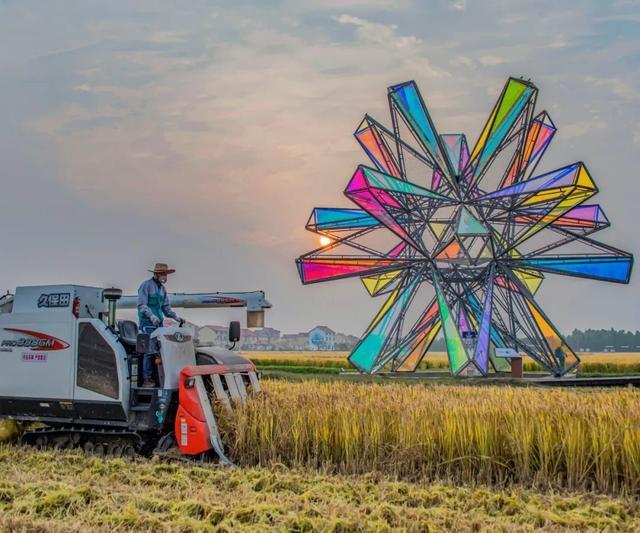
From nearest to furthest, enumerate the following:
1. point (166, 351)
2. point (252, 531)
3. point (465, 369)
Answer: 1. point (252, 531)
2. point (166, 351)
3. point (465, 369)

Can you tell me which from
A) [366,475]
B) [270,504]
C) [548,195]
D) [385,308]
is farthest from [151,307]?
[548,195]

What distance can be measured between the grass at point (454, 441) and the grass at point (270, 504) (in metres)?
0.64

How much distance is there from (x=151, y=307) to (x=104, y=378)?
142 centimetres

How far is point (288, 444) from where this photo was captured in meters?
11.4

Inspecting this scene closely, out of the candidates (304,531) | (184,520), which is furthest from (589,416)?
(184,520)

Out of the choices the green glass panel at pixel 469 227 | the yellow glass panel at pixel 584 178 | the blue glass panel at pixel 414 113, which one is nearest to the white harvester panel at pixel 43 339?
the green glass panel at pixel 469 227

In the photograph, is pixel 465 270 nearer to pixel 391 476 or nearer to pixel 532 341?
pixel 532 341

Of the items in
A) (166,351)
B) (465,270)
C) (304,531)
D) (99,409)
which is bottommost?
(304,531)

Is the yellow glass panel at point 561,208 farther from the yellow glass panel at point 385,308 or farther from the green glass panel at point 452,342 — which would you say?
the yellow glass panel at point 385,308

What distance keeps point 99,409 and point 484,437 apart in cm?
575

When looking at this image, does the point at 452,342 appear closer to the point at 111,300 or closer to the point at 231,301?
the point at 231,301

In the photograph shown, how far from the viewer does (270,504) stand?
8.34 m

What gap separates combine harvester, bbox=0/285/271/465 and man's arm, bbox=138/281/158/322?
1.09 ft

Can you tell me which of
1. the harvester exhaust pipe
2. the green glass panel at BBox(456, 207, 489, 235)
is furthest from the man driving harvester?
the green glass panel at BBox(456, 207, 489, 235)
